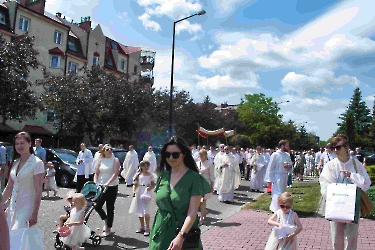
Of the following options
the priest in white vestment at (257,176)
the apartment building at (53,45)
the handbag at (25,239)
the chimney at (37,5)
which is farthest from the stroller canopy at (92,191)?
the chimney at (37,5)

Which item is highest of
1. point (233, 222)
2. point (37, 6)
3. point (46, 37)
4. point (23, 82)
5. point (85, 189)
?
point (37, 6)

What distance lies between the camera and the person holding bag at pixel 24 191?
4.38 metres

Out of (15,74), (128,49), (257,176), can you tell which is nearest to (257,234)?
(257,176)

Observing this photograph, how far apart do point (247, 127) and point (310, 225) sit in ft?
204

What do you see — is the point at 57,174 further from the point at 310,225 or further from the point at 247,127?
the point at 247,127

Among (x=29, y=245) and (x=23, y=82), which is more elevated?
(x=23, y=82)

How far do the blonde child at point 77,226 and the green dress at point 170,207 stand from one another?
9.67 feet

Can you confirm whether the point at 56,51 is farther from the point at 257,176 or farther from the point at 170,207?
the point at 170,207

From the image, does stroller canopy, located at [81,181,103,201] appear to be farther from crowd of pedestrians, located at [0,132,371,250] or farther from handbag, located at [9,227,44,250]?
handbag, located at [9,227,44,250]

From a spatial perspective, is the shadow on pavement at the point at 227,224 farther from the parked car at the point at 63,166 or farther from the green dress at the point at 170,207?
the parked car at the point at 63,166

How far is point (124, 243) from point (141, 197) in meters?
1.18

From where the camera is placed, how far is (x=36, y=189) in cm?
457

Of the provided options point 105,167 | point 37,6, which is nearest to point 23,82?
point 105,167

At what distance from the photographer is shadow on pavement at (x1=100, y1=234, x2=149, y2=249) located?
264 inches
